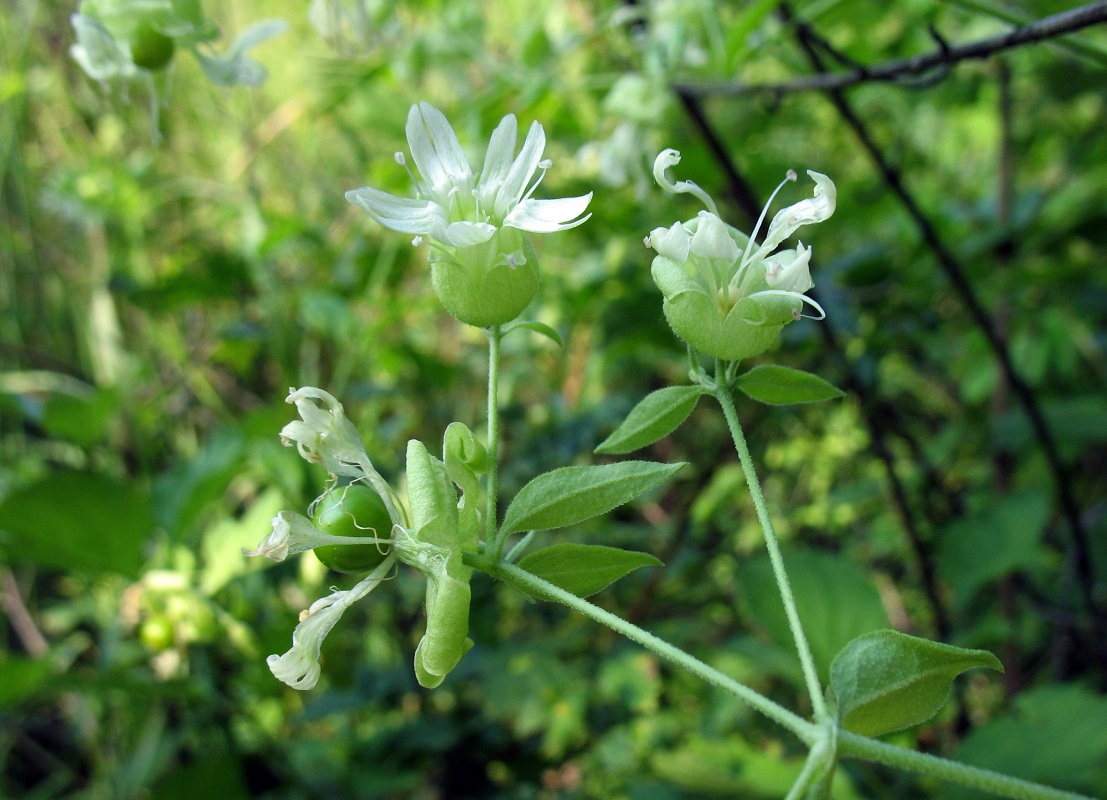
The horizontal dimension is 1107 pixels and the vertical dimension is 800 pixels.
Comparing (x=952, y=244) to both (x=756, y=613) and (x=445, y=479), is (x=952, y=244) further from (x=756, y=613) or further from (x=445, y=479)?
(x=445, y=479)

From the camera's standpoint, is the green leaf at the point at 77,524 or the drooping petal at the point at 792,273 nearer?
the drooping petal at the point at 792,273

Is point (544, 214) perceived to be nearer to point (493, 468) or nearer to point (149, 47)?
point (493, 468)

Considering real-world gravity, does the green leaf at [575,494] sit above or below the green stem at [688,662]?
above

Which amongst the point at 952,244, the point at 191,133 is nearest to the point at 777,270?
the point at 952,244

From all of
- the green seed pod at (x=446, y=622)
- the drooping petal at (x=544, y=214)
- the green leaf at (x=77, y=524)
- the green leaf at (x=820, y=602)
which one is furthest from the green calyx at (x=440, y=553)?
the green leaf at (x=77, y=524)

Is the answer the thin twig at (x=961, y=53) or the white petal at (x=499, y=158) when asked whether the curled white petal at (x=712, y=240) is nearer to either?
the white petal at (x=499, y=158)

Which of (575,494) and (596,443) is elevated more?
(575,494)

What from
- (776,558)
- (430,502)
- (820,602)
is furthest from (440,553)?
(820,602)

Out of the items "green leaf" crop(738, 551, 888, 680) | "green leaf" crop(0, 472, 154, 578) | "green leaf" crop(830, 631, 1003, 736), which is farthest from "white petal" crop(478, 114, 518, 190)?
"green leaf" crop(0, 472, 154, 578)
